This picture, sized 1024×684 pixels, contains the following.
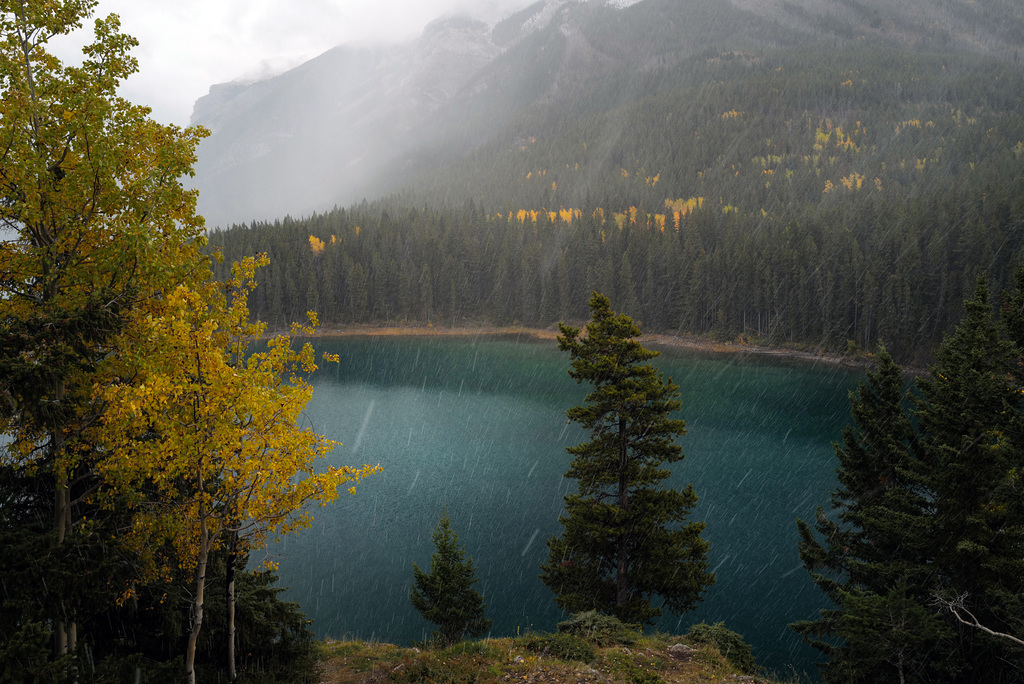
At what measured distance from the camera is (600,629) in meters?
13.9

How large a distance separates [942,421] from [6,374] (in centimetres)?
1920

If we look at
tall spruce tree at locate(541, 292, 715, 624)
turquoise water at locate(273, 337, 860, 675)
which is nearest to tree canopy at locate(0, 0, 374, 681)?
tall spruce tree at locate(541, 292, 715, 624)

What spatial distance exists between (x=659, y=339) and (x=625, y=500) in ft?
293

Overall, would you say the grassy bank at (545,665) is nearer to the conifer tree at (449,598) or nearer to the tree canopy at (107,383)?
the conifer tree at (449,598)

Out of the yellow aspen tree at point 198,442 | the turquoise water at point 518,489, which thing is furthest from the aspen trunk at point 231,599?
the turquoise water at point 518,489

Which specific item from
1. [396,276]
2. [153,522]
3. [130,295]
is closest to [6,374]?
[130,295]

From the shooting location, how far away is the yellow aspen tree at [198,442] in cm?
824

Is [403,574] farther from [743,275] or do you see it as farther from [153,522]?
[743,275]

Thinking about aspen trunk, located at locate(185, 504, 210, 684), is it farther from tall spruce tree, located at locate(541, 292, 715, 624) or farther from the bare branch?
the bare branch

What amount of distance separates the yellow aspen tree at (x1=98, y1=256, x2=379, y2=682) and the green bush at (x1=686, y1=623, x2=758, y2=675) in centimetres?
1069

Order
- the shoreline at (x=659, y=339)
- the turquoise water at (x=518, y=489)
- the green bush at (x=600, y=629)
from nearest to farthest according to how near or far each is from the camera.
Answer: the green bush at (x=600, y=629) < the turquoise water at (x=518, y=489) < the shoreline at (x=659, y=339)

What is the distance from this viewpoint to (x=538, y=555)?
93.2ft

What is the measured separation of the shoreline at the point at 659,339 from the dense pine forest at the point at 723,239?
2.29m

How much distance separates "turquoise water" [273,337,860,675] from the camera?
24.1 metres
